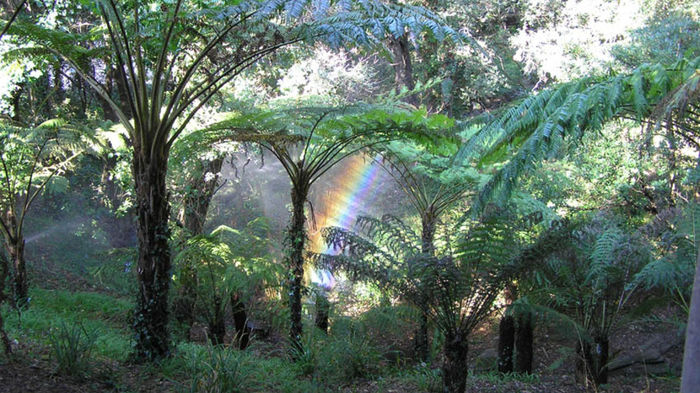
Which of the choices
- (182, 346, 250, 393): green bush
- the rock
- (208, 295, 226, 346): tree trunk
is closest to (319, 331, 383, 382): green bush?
(182, 346, 250, 393): green bush

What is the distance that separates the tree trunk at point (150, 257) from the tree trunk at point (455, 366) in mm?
2415

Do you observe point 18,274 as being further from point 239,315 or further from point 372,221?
point 372,221

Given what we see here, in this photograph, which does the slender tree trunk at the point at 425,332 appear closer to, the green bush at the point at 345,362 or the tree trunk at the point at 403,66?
the green bush at the point at 345,362

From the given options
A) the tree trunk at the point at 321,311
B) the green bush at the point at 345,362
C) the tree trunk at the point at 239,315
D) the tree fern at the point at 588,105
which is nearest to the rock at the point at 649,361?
the green bush at the point at 345,362

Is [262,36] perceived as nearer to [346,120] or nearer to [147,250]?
[346,120]

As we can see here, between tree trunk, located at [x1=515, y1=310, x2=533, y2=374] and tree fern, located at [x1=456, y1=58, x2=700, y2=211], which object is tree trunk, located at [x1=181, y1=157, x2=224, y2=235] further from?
tree fern, located at [x1=456, y1=58, x2=700, y2=211]

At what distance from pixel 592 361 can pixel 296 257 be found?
330cm

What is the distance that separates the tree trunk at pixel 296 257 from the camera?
5793 millimetres

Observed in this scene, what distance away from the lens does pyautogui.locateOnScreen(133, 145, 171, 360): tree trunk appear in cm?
444

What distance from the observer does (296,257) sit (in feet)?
19.2

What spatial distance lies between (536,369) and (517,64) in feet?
33.0

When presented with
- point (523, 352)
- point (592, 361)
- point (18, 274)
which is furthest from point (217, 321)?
point (592, 361)

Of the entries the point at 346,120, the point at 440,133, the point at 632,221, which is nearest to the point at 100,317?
the point at 346,120

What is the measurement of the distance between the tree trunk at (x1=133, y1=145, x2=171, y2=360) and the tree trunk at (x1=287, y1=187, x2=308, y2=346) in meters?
1.60
